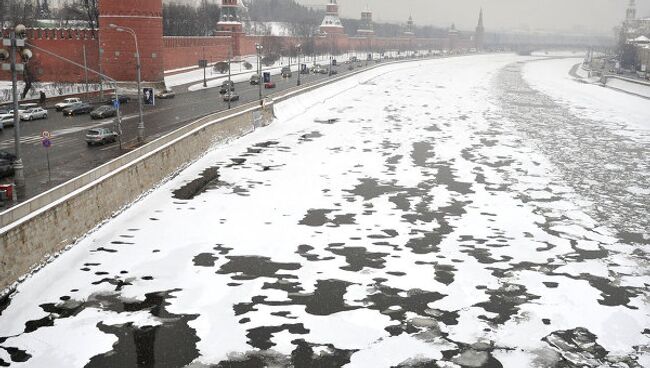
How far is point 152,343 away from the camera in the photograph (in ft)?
51.9

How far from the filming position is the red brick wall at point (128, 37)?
5741cm

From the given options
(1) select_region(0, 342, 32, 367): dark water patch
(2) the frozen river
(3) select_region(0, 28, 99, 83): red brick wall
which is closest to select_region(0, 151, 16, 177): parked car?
(2) the frozen river

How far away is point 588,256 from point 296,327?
12.0 metres

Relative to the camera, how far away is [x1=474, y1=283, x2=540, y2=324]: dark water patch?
17.8m

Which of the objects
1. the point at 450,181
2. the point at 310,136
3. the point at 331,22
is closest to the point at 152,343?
the point at 450,181

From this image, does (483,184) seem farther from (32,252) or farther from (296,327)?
(32,252)

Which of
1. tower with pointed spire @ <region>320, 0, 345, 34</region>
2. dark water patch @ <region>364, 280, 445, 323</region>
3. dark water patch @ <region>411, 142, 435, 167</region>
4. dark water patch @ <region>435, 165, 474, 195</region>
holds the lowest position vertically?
dark water patch @ <region>364, 280, 445, 323</region>

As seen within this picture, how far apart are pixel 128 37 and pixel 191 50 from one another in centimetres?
2309

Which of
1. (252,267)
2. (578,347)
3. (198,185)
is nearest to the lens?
(578,347)

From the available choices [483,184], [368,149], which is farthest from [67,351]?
[368,149]

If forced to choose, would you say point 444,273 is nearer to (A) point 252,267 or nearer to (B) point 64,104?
(A) point 252,267

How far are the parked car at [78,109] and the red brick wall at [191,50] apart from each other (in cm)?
2834

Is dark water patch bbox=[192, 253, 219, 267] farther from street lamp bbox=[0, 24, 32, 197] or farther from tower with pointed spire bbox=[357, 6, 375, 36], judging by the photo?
tower with pointed spire bbox=[357, 6, 375, 36]

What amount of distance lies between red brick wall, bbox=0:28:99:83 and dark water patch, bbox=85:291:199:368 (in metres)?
50.1
